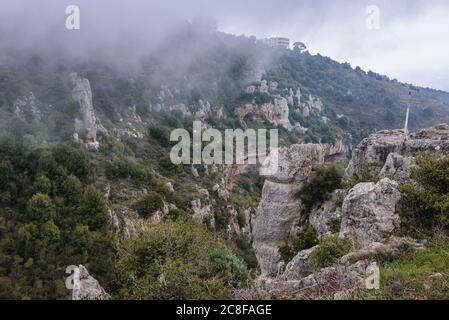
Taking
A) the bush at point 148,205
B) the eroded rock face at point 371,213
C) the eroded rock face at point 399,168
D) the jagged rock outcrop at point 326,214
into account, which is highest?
the eroded rock face at point 399,168

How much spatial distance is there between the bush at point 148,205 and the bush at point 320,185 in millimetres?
17034

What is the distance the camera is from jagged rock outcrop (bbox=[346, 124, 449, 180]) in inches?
590

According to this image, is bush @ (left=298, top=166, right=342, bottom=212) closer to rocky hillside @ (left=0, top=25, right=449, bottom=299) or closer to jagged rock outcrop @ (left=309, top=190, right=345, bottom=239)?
rocky hillside @ (left=0, top=25, right=449, bottom=299)

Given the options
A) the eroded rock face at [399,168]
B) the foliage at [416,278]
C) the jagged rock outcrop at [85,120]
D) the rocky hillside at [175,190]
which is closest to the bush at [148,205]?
the rocky hillside at [175,190]

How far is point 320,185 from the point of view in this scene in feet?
57.3

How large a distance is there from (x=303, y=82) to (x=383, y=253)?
102m

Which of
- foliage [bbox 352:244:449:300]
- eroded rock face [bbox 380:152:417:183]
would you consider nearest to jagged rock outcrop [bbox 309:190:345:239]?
eroded rock face [bbox 380:152:417:183]

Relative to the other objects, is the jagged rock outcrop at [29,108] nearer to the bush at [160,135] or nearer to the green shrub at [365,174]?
the bush at [160,135]

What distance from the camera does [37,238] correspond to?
22328mm

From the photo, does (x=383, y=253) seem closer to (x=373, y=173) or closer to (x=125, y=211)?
(x=373, y=173)

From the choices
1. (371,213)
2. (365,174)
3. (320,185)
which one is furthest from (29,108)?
(371,213)

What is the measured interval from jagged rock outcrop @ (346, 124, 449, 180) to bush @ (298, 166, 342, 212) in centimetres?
96

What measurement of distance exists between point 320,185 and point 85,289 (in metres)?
11.7

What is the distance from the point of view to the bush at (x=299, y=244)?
16.0m
